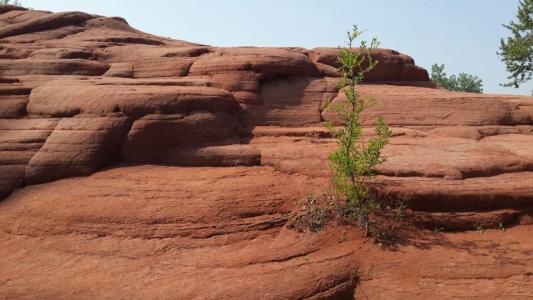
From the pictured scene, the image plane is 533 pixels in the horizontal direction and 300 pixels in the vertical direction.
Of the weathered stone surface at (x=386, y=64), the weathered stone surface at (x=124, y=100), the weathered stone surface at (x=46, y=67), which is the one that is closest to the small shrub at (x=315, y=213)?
the weathered stone surface at (x=124, y=100)

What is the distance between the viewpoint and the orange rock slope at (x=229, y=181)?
606cm

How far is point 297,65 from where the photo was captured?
39.6 feet

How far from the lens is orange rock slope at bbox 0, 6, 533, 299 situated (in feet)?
19.9

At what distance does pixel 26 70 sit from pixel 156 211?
736 cm

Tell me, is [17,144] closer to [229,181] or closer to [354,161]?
[229,181]

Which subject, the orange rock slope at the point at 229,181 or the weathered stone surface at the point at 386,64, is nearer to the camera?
the orange rock slope at the point at 229,181

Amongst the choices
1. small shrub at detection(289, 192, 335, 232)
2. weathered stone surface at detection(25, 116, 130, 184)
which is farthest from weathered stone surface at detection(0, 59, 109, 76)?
small shrub at detection(289, 192, 335, 232)

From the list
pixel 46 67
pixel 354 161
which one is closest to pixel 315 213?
pixel 354 161

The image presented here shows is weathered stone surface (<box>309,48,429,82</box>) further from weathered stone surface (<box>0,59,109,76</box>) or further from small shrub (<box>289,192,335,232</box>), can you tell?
small shrub (<box>289,192,335,232</box>)

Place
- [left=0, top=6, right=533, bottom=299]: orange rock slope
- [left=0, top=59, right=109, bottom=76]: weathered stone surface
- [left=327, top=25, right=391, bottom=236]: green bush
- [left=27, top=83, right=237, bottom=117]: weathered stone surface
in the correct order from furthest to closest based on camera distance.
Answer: [left=0, top=59, right=109, bottom=76]: weathered stone surface → [left=27, top=83, right=237, bottom=117]: weathered stone surface → [left=327, top=25, right=391, bottom=236]: green bush → [left=0, top=6, right=533, bottom=299]: orange rock slope

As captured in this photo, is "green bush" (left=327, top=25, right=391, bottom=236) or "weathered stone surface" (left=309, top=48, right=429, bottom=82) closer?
"green bush" (left=327, top=25, right=391, bottom=236)

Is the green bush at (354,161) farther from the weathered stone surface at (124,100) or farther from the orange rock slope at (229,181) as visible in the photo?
the weathered stone surface at (124,100)

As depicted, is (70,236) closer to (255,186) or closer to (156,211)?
(156,211)

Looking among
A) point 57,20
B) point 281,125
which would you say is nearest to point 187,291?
point 281,125
